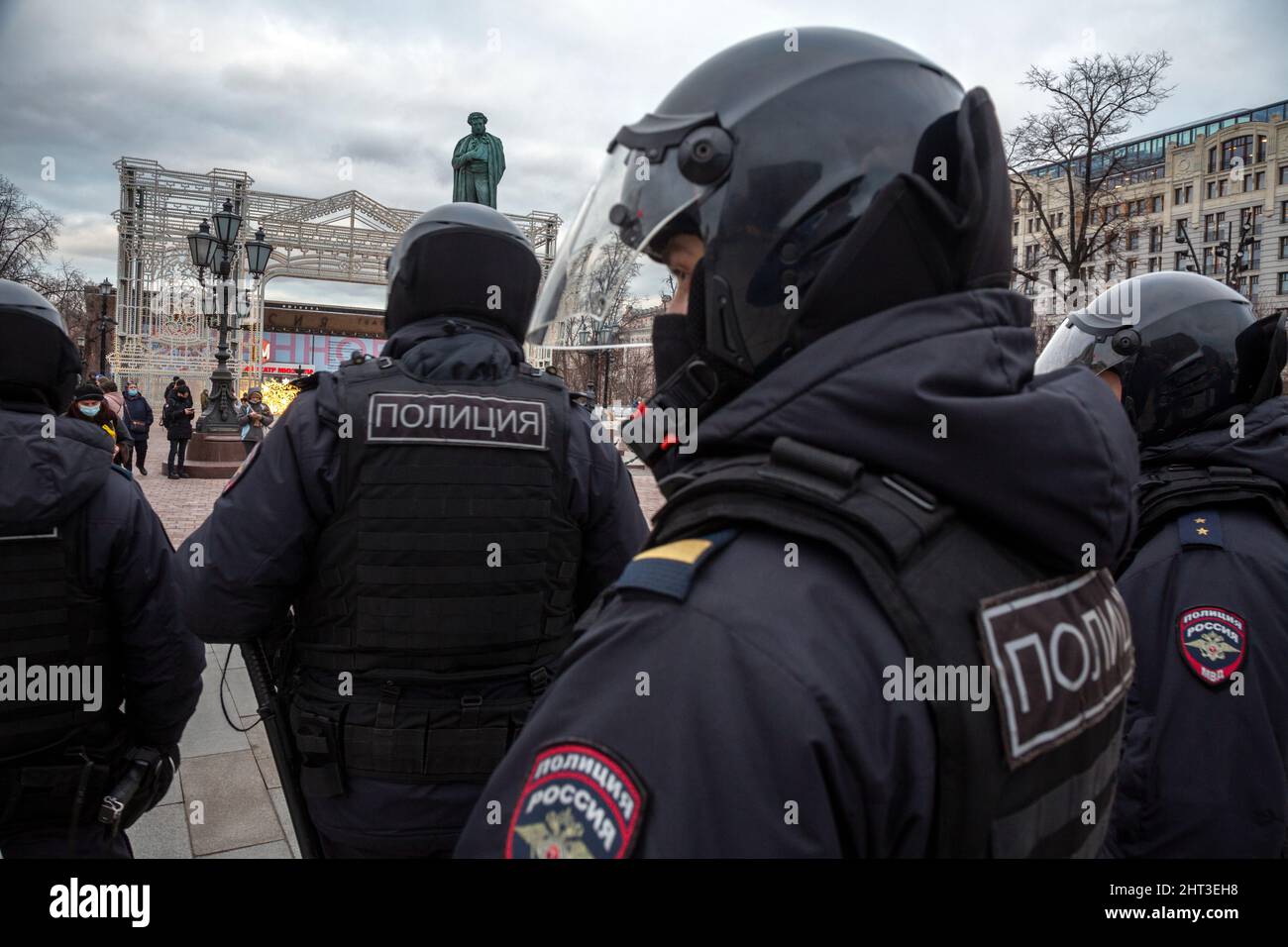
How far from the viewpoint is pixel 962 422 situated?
0.97 metres

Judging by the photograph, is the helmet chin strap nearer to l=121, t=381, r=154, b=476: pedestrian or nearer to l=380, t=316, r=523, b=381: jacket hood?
l=380, t=316, r=523, b=381: jacket hood

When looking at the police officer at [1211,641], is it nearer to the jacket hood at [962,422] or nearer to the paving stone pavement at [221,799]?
the jacket hood at [962,422]

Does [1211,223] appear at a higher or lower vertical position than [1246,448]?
higher

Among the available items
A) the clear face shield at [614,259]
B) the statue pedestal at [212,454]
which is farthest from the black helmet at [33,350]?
the statue pedestal at [212,454]

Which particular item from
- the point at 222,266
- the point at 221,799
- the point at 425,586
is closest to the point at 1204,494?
the point at 425,586

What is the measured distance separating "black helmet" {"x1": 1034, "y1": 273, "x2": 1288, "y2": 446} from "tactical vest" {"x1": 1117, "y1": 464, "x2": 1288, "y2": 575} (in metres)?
0.25

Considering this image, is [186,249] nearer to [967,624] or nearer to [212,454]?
[212,454]

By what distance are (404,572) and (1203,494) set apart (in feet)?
6.45

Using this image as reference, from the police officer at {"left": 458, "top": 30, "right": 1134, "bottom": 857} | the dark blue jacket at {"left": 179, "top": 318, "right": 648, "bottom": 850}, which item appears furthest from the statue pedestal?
the police officer at {"left": 458, "top": 30, "right": 1134, "bottom": 857}

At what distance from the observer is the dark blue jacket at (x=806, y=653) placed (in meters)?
0.81

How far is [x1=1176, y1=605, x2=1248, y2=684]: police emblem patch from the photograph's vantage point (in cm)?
187

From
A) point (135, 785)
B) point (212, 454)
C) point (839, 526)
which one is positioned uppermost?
point (212, 454)

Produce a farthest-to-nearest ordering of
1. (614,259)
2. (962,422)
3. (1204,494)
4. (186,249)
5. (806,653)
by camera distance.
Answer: (186,249)
(1204,494)
(614,259)
(962,422)
(806,653)

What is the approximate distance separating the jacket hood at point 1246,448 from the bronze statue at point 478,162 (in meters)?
14.1
